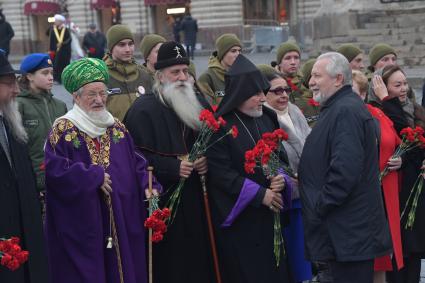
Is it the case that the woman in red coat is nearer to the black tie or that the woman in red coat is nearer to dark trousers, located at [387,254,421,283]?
dark trousers, located at [387,254,421,283]

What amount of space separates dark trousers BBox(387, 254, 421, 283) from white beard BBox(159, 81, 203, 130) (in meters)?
2.11

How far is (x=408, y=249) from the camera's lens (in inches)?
229

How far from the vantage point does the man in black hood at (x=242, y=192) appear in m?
5.05

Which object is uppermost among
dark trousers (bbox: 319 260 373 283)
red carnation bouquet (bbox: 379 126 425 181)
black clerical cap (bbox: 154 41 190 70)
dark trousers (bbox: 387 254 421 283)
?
black clerical cap (bbox: 154 41 190 70)

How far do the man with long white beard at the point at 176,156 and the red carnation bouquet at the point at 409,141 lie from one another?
4.59 feet

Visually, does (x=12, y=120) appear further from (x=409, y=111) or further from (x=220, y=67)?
(x=220, y=67)

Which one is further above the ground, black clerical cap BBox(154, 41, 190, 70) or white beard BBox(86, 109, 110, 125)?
black clerical cap BBox(154, 41, 190, 70)

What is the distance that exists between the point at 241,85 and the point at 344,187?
3.71ft

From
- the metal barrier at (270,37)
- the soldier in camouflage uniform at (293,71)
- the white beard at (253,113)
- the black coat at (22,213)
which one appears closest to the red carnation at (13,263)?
the black coat at (22,213)

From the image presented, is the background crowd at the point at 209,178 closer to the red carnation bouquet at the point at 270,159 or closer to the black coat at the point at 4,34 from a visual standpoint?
the red carnation bouquet at the point at 270,159

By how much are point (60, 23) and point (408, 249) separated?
16181 millimetres

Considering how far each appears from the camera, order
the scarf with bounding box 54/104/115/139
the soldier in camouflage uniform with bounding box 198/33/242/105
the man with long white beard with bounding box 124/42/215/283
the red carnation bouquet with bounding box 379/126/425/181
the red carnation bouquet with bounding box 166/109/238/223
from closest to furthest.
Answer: the scarf with bounding box 54/104/115/139 → the red carnation bouquet with bounding box 166/109/238/223 → the man with long white beard with bounding box 124/42/215/283 → the red carnation bouquet with bounding box 379/126/425/181 → the soldier in camouflage uniform with bounding box 198/33/242/105

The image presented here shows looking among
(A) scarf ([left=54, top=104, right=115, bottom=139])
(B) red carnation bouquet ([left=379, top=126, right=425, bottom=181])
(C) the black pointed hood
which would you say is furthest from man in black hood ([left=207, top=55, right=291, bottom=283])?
(B) red carnation bouquet ([left=379, top=126, right=425, bottom=181])

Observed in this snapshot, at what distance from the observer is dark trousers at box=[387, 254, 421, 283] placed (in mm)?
5945
